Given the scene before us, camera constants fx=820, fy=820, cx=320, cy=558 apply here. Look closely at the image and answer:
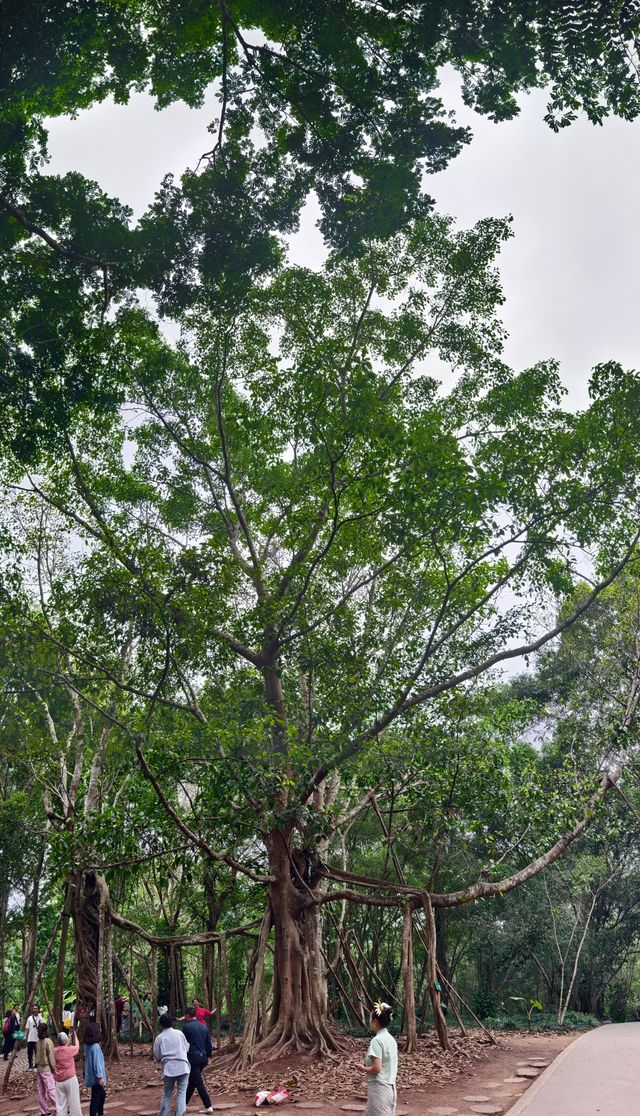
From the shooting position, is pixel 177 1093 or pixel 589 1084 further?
pixel 589 1084

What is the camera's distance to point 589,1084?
7.95 meters

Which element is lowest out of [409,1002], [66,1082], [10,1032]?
[10,1032]

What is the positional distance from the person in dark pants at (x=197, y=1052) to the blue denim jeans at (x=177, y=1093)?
55 cm

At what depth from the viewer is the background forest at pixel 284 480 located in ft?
22.0

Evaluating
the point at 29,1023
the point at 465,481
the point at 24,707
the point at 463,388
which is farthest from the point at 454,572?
the point at 29,1023

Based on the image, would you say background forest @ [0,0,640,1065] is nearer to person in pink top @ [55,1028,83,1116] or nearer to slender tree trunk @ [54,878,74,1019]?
slender tree trunk @ [54,878,74,1019]

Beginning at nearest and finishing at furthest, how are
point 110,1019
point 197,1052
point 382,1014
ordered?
point 382,1014
point 197,1052
point 110,1019

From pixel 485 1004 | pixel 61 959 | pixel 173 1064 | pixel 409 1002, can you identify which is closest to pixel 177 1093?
pixel 173 1064

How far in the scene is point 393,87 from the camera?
668 centimetres

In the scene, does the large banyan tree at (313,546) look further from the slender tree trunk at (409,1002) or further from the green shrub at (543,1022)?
the green shrub at (543,1022)

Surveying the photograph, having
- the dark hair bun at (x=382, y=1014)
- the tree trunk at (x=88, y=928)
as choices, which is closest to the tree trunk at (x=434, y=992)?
the dark hair bun at (x=382, y=1014)

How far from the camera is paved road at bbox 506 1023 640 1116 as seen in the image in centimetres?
668

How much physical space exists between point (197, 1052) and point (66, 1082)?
1.17m

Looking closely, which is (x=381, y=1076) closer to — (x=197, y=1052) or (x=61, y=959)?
(x=197, y=1052)
